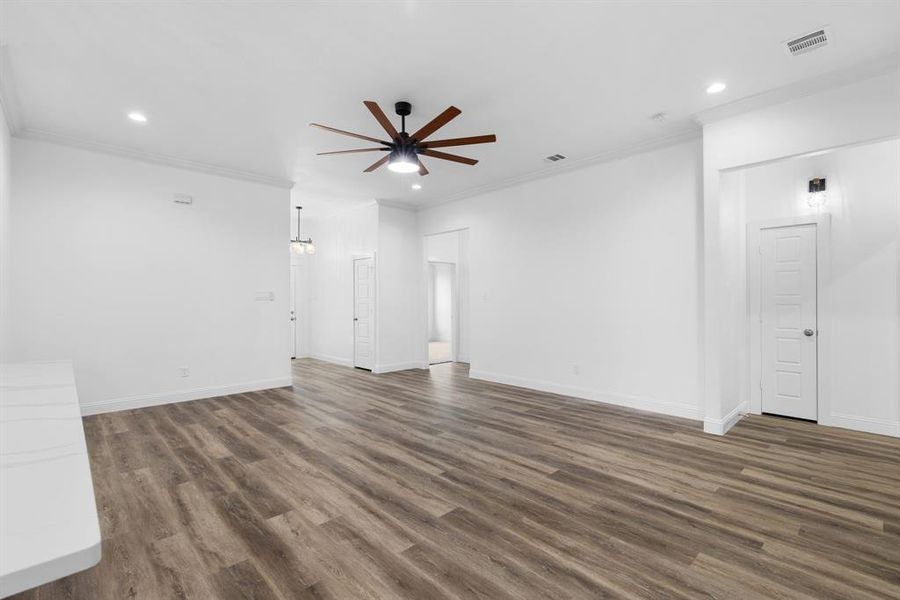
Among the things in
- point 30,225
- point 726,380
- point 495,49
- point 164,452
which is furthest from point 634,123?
point 30,225

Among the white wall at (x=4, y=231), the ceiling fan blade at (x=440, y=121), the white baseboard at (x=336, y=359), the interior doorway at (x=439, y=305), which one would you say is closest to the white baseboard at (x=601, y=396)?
the white baseboard at (x=336, y=359)

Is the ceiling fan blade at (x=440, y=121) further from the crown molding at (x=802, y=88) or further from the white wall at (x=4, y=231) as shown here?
the white wall at (x=4, y=231)

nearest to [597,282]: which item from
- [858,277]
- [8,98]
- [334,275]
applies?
[858,277]

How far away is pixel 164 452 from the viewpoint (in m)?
3.62

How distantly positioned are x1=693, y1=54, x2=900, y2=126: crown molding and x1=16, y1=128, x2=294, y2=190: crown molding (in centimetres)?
549

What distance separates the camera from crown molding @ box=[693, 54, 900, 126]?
315 cm

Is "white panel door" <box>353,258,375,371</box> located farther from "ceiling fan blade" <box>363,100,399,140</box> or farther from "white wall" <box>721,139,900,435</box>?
"white wall" <box>721,139,900,435</box>

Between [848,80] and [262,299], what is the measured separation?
6.81 metres

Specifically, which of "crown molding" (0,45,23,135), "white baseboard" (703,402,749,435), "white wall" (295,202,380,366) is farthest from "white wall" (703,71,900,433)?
"crown molding" (0,45,23,135)

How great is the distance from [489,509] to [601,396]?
3.14 m

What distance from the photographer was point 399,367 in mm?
7711

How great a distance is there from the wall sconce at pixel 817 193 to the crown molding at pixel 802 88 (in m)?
1.29

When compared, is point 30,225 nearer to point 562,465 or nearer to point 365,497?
point 365,497

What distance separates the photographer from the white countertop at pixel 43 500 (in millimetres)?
745
